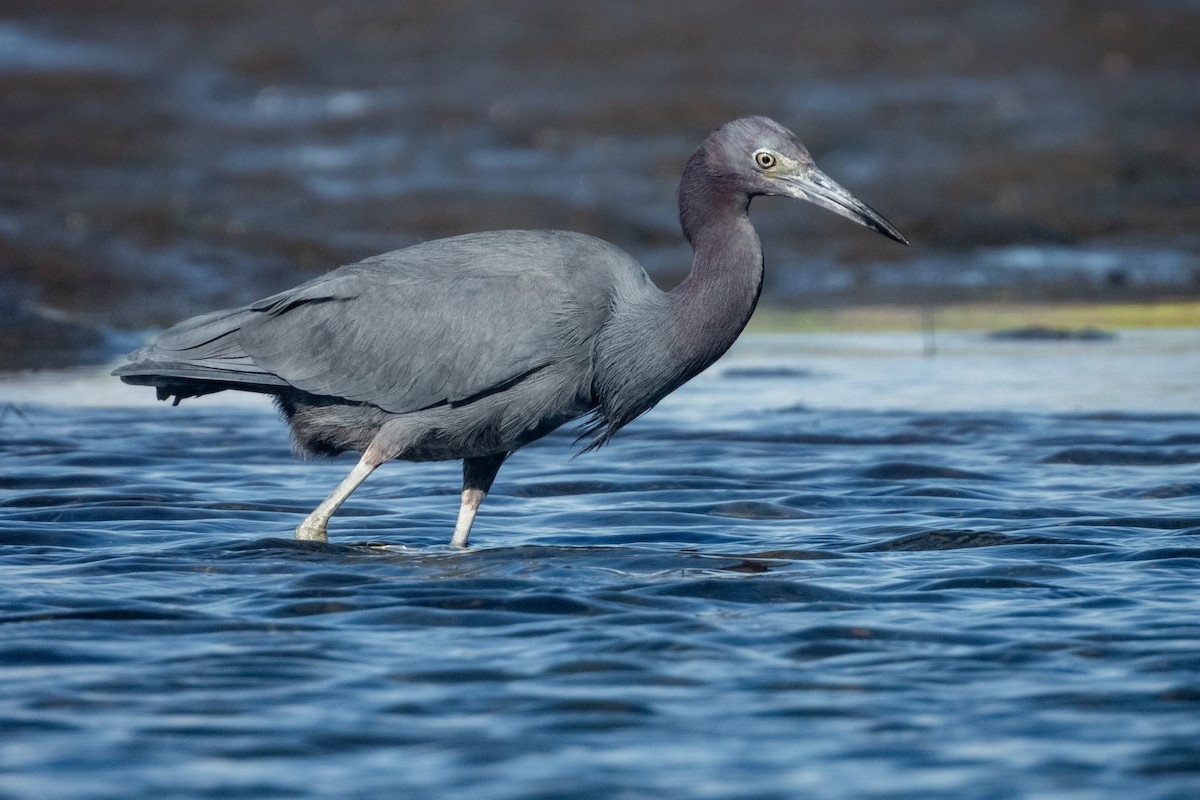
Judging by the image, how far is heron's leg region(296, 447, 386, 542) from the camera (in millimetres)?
6551

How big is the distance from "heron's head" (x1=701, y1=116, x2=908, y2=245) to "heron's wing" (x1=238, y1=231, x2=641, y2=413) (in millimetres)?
553

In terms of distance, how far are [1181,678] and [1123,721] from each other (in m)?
0.38

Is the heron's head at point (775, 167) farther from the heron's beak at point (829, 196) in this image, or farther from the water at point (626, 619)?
the water at point (626, 619)

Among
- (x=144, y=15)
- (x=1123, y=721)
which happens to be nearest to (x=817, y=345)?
(x=1123, y=721)

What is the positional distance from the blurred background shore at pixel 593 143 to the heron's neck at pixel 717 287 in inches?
259

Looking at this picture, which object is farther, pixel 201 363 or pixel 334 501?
pixel 201 363

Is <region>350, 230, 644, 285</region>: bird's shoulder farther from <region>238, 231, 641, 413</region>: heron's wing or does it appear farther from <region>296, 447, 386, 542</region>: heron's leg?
<region>296, 447, 386, 542</region>: heron's leg

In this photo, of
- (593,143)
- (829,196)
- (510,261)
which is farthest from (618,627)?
(593,143)

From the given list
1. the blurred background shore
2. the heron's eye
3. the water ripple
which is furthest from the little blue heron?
the blurred background shore

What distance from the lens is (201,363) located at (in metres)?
6.77

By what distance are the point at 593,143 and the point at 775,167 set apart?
39.5 feet

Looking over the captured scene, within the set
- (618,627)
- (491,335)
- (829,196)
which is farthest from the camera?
(829,196)

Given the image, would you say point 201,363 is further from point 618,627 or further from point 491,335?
point 618,627

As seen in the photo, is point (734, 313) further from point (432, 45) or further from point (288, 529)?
point (432, 45)
